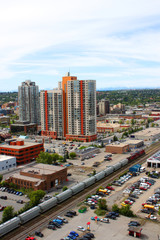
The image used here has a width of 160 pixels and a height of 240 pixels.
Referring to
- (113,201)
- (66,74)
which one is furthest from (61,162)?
(66,74)

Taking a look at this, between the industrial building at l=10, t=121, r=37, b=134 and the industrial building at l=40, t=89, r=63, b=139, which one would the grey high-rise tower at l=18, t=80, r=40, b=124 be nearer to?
the industrial building at l=10, t=121, r=37, b=134

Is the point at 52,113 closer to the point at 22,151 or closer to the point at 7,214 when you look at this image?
the point at 22,151

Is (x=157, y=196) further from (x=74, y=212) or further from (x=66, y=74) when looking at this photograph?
(x=66, y=74)

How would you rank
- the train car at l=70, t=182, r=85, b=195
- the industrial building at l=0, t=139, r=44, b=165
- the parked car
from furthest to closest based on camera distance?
the industrial building at l=0, t=139, r=44, b=165, the train car at l=70, t=182, r=85, b=195, the parked car

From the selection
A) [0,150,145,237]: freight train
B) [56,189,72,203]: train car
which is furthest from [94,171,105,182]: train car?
[56,189,72,203]: train car

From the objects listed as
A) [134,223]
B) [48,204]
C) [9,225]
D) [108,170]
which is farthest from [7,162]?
[134,223]

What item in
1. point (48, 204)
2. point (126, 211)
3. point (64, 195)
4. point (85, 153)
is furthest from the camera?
point (85, 153)
